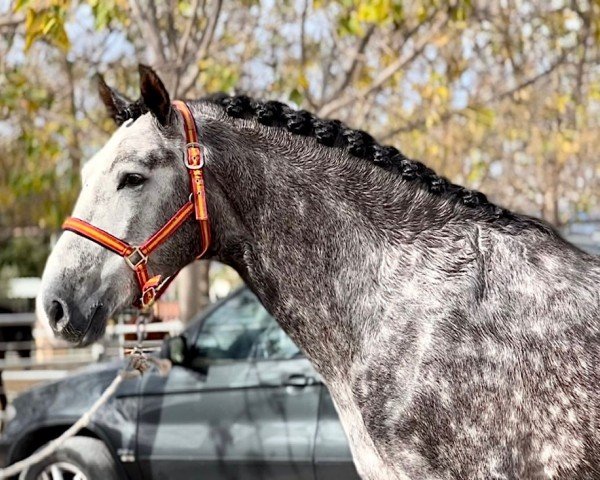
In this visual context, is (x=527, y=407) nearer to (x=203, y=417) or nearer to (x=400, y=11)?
(x=203, y=417)

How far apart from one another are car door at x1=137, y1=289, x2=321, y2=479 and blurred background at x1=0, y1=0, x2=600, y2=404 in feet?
6.34

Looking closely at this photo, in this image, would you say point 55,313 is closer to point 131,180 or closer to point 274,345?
point 131,180

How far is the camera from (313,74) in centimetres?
1214

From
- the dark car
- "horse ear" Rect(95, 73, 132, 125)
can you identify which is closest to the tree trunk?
the dark car

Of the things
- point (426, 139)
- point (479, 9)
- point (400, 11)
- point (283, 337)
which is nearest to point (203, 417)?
point (283, 337)

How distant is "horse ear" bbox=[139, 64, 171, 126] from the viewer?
303cm

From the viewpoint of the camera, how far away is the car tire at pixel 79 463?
534cm

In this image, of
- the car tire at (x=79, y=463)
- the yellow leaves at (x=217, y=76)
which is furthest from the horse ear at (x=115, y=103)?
the yellow leaves at (x=217, y=76)

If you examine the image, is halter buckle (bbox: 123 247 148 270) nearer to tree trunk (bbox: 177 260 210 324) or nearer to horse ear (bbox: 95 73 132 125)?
horse ear (bbox: 95 73 132 125)

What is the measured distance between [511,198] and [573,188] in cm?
127

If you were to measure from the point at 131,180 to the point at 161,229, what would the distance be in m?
0.20

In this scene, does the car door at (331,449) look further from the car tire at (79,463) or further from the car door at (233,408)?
the car tire at (79,463)

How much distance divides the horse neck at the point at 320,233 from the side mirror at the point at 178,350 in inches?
81.5

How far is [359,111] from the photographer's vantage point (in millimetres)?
10281
